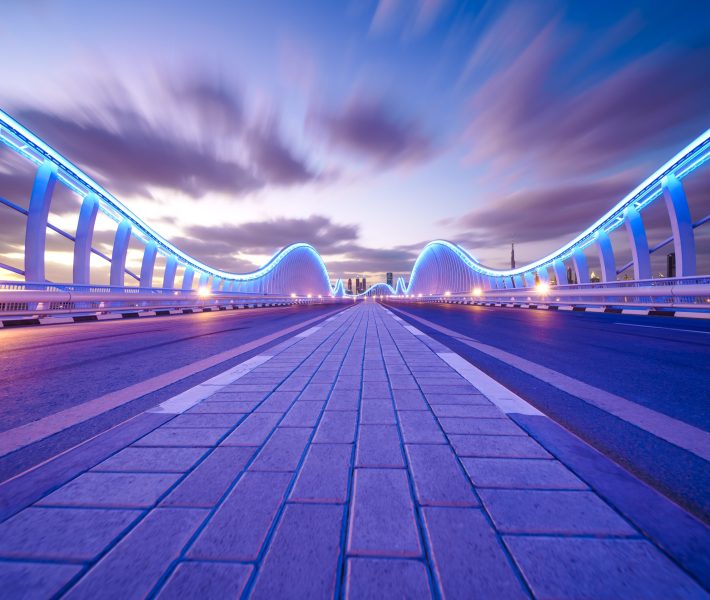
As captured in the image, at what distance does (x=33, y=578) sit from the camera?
1037mm

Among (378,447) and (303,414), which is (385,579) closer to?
(378,447)

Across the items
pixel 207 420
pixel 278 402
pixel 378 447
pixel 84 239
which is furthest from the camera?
pixel 84 239

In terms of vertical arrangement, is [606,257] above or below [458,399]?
above

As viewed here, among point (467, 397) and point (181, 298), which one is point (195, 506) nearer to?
point (467, 397)

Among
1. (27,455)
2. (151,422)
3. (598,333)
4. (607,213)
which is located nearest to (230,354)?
(151,422)

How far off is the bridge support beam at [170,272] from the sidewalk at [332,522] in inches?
1121

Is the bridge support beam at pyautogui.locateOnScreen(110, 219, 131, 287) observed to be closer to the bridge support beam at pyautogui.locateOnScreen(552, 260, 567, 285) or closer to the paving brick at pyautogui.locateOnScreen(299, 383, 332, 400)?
the paving brick at pyautogui.locateOnScreen(299, 383, 332, 400)

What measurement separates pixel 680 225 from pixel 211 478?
22805 mm

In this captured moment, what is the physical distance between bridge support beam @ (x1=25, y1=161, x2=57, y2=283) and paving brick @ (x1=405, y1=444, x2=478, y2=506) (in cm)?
1680

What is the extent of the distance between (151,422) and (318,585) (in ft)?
6.06

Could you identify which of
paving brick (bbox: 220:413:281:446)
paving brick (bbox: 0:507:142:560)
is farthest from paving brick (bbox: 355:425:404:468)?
paving brick (bbox: 0:507:142:560)

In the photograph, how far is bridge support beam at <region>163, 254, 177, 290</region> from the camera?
88.7ft

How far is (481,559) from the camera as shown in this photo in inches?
42.8

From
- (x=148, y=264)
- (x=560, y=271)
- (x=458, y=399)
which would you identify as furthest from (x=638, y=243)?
(x=148, y=264)
